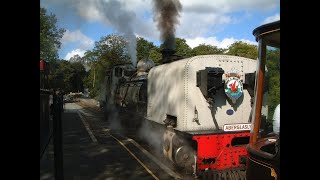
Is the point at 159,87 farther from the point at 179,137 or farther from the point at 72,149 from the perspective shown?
the point at 72,149

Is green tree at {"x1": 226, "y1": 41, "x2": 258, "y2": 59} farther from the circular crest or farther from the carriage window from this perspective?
the circular crest

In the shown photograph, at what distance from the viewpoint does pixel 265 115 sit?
350 cm

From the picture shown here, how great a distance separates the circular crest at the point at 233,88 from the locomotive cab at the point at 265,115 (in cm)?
396

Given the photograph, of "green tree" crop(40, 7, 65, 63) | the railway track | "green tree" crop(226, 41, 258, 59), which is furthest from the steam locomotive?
"green tree" crop(226, 41, 258, 59)

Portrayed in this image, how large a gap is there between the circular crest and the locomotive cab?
3.96 metres

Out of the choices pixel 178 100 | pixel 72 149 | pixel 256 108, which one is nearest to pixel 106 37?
pixel 72 149

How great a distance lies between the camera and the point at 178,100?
7660mm

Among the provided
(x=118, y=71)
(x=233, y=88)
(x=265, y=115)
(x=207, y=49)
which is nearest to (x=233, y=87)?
(x=233, y=88)

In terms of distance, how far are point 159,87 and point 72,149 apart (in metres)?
4.09

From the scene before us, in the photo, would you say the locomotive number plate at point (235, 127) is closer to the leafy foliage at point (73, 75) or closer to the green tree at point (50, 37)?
the green tree at point (50, 37)

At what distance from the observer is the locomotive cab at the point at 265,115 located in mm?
2855

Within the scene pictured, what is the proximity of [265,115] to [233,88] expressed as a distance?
4.11 metres

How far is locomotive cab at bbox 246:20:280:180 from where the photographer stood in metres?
2.86
